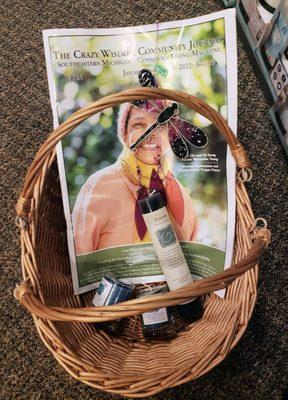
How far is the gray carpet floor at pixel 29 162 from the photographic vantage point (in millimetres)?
648

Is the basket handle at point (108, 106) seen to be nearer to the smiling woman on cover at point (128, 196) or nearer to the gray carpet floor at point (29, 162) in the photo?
the smiling woman on cover at point (128, 196)

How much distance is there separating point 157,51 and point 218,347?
387 mm

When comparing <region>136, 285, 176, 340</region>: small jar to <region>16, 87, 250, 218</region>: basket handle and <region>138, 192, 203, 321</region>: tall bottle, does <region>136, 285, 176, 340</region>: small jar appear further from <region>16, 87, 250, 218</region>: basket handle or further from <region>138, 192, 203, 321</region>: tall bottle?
<region>16, 87, 250, 218</region>: basket handle

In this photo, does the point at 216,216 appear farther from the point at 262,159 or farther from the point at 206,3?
the point at 206,3

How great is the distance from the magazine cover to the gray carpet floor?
0.15m

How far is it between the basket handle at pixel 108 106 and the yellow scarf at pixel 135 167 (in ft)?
0.36

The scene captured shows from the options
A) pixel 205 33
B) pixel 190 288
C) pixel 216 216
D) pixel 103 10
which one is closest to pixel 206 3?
pixel 103 10

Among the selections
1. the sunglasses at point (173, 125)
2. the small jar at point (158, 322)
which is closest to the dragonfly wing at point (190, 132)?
the sunglasses at point (173, 125)

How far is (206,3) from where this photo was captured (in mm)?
852

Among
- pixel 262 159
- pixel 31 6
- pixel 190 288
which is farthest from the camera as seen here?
pixel 31 6

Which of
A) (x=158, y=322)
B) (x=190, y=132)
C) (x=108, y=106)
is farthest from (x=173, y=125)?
(x=158, y=322)

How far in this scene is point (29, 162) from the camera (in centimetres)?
76

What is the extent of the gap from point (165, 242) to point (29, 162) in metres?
0.33

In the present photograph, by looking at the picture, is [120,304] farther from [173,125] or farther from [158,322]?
[173,125]
